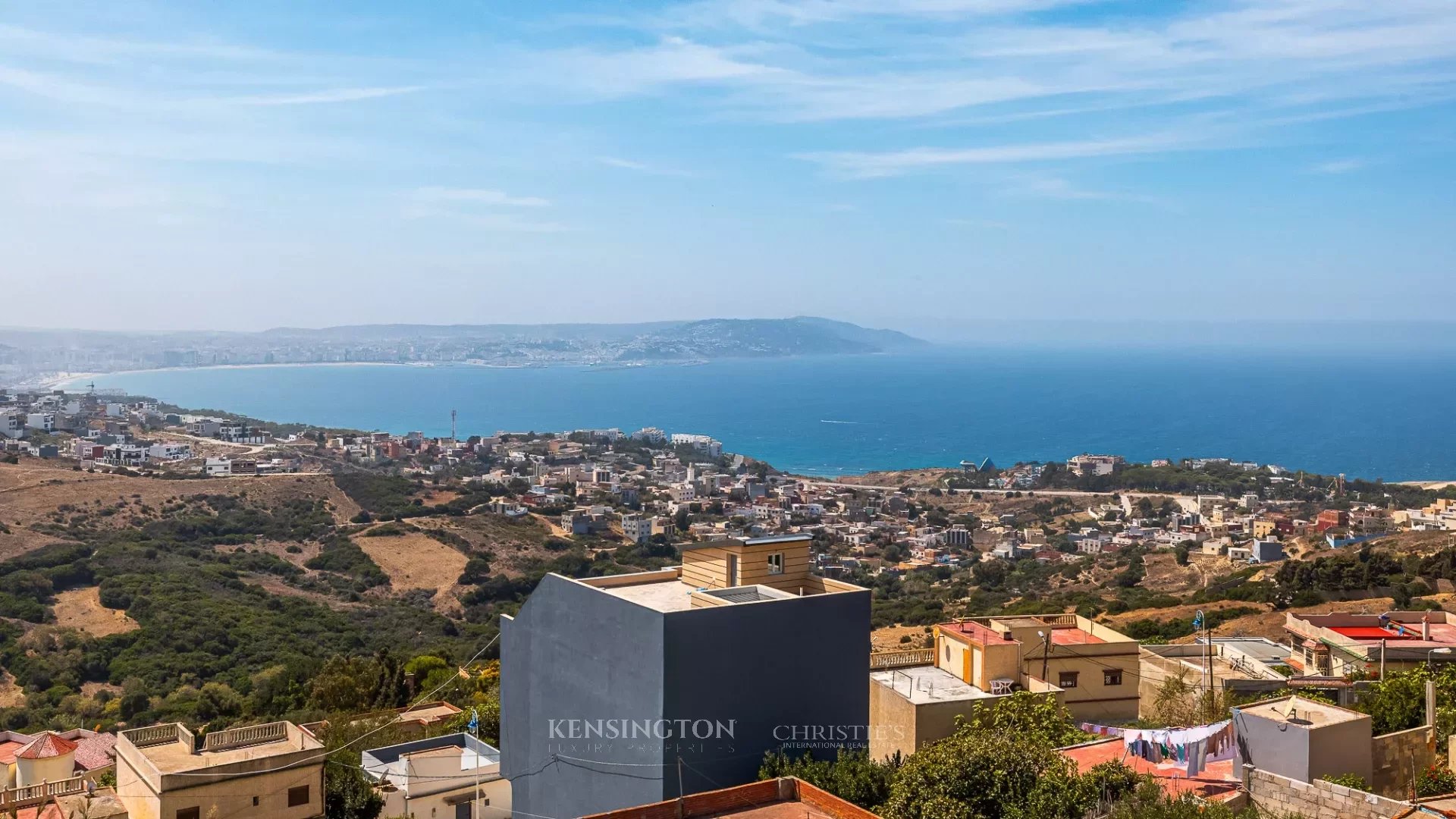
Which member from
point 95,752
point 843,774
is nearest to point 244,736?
point 95,752

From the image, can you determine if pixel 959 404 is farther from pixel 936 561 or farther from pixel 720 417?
pixel 936 561

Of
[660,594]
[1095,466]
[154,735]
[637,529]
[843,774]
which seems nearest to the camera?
[843,774]

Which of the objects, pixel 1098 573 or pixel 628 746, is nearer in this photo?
pixel 628 746

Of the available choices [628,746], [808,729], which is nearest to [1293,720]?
[808,729]

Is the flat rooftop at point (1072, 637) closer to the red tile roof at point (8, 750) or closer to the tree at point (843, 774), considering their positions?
the tree at point (843, 774)

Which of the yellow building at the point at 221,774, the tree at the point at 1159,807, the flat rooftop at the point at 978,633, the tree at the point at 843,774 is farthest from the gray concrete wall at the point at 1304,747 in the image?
the yellow building at the point at 221,774

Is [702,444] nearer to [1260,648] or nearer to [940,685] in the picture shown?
[1260,648]

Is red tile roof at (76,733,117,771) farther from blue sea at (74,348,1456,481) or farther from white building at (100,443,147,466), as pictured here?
blue sea at (74,348,1456,481)
